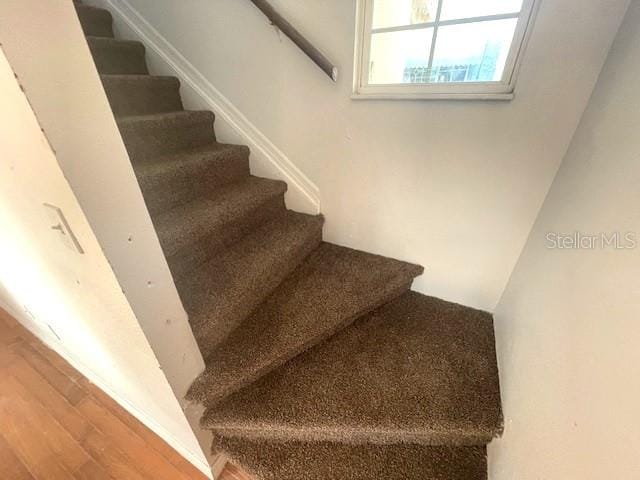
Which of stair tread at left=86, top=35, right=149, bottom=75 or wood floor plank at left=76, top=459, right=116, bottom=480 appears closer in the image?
wood floor plank at left=76, top=459, right=116, bottom=480

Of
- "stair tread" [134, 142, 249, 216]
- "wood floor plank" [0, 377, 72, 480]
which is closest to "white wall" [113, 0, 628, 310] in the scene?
"stair tread" [134, 142, 249, 216]

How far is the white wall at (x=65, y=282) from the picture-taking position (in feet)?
1.54

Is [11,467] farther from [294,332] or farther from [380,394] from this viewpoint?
[380,394]

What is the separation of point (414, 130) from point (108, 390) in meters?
1.97

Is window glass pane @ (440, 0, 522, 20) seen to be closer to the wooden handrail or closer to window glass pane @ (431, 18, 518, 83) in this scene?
window glass pane @ (431, 18, 518, 83)

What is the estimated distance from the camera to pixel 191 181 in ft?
4.09

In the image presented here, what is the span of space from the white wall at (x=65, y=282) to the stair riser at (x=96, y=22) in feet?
4.67

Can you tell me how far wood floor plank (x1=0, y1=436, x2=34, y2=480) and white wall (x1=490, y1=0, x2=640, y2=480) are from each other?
1.83m

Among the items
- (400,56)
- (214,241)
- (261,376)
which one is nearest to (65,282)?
(214,241)

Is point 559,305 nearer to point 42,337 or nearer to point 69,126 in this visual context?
point 69,126

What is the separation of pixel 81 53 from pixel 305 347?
A: 1.05 m

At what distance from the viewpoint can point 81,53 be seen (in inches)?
17.5

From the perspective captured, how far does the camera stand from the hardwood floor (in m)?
1.06

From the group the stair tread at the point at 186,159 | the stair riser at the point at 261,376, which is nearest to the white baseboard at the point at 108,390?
the stair riser at the point at 261,376
